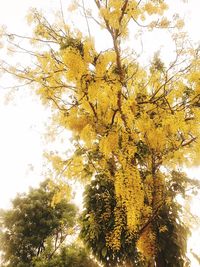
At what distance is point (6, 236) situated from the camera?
51.3 ft

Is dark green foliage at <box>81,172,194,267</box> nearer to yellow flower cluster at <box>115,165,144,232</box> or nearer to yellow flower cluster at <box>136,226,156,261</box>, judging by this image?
yellow flower cluster at <box>136,226,156,261</box>

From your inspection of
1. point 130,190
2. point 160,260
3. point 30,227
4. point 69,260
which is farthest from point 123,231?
point 30,227

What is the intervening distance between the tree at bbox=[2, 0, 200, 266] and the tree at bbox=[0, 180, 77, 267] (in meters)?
8.52

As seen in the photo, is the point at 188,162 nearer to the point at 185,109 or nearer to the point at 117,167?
the point at 185,109

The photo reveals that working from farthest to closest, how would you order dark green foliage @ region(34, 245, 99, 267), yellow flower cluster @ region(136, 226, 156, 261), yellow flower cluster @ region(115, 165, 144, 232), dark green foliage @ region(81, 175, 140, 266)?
dark green foliage @ region(34, 245, 99, 267) < yellow flower cluster @ region(136, 226, 156, 261) < dark green foliage @ region(81, 175, 140, 266) < yellow flower cluster @ region(115, 165, 144, 232)

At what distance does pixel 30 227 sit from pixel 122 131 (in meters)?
11.5

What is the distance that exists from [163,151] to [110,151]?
1.22m

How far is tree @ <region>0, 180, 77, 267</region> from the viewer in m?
15.2

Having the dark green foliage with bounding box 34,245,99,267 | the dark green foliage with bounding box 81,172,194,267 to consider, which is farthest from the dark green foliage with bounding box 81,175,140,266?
the dark green foliage with bounding box 34,245,99,267

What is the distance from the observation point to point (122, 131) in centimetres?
612

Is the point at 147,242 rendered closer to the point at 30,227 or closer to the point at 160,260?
the point at 160,260

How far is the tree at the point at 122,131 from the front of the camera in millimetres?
6043

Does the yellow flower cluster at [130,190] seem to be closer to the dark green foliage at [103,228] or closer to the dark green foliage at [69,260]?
the dark green foliage at [103,228]

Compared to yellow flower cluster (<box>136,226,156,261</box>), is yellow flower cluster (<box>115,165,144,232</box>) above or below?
above
